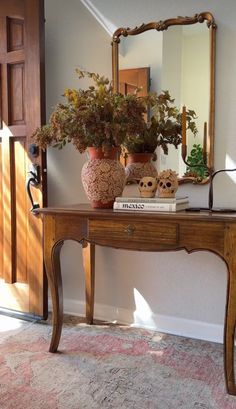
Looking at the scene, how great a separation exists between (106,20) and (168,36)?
1.39ft

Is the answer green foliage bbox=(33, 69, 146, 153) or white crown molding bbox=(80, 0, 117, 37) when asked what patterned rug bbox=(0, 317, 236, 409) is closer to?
green foliage bbox=(33, 69, 146, 153)

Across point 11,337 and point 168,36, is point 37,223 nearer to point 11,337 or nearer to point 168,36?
point 11,337

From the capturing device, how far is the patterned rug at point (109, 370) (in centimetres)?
155

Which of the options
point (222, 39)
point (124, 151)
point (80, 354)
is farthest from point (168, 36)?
point (80, 354)

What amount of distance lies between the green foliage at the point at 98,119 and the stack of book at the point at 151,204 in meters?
0.27

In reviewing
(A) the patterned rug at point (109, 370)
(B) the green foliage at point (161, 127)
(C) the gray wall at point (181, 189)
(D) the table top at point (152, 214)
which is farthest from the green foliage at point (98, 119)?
(A) the patterned rug at point (109, 370)

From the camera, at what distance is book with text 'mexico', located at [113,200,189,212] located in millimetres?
1697

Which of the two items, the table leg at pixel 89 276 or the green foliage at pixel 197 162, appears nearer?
the green foliage at pixel 197 162

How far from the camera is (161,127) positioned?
2.05 meters

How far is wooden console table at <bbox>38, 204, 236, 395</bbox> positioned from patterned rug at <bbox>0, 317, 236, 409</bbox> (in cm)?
12

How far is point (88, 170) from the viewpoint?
1.91 metres

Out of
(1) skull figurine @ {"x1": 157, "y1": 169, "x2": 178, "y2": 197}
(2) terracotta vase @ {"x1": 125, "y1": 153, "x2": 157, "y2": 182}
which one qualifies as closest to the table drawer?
(1) skull figurine @ {"x1": 157, "y1": 169, "x2": 178, "y2": 197}

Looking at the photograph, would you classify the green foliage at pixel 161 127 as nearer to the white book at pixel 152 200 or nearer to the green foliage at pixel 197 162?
the green foliage at pixel 197 162

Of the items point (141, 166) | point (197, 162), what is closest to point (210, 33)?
point (197, 162)
